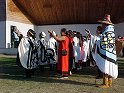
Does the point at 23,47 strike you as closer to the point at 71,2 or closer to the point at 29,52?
the point at 29,52

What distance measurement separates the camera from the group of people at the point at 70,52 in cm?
914

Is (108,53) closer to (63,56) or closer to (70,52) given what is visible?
(63,56)

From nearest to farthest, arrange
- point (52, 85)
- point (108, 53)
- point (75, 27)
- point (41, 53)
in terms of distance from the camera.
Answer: point (108, 53) → point (52, 85) → point (41, 53) → point (75, 27)

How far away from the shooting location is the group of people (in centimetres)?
914

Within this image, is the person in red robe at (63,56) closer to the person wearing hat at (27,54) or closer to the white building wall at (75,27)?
the person wearing hat at (27,54)

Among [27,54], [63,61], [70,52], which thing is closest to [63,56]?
[63,61]

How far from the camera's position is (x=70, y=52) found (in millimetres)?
11242

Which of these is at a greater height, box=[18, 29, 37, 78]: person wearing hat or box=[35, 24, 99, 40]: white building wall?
box=[35, 24, 99, 40]: white building wall

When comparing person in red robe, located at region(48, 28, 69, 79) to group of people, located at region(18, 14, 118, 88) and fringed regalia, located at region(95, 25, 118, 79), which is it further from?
fringed regalia, located at region(95, 25, 118, 79)

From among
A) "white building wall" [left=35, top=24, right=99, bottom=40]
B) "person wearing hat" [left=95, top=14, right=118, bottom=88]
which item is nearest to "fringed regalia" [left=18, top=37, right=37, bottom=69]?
"person wearing hat" [left=95, top=14, right=118, bottom=88]

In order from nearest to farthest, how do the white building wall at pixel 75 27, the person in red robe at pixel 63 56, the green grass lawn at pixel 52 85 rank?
the green grass lawn at pixel 52 85, the person in red robe at pixel 63 56, the white building wall at pixel 75 27

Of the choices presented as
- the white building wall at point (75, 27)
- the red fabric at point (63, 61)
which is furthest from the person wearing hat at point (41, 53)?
the white building wall at point (75, 27)

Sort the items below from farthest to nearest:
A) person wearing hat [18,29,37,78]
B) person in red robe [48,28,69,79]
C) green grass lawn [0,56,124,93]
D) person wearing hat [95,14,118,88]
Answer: person wearing hat [18,29,37,78]
person in red robe [48,28,69,79]
person wearing hat [95,14,118,88]
green grass lawn [0,56,124,93]

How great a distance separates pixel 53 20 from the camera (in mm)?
31984
